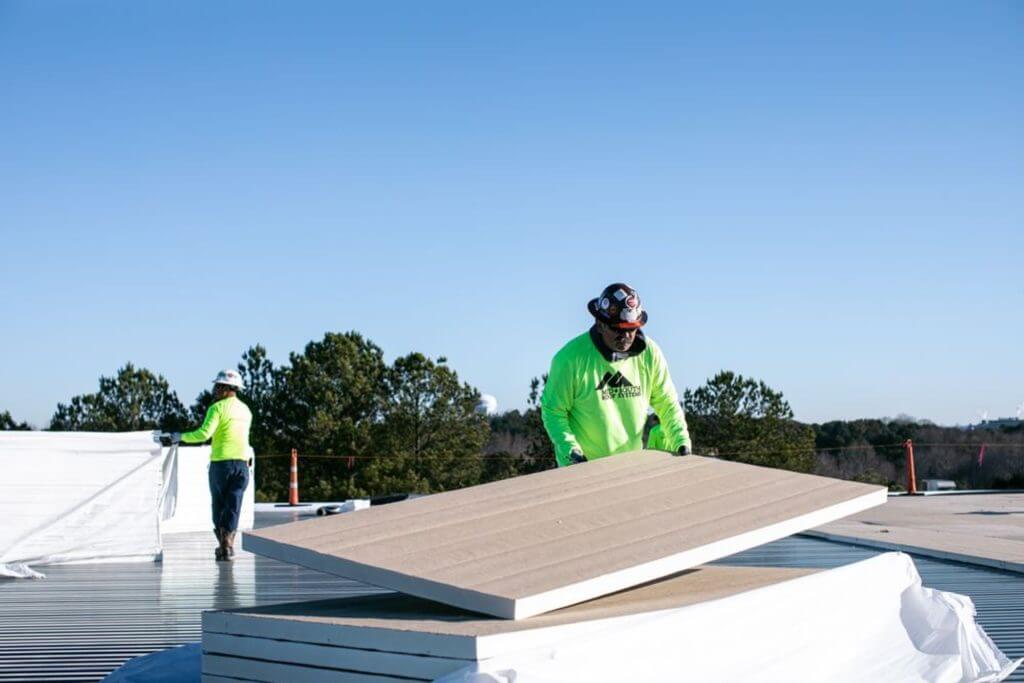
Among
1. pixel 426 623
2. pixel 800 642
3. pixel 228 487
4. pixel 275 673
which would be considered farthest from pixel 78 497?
pixel 800 642

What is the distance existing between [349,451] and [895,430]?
24405 mm

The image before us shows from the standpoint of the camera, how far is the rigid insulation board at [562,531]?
3350 mm

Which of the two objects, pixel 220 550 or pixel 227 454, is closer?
pixel 227 454

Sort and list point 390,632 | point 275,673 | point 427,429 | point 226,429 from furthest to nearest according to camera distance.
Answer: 1. point 427,429
2. point 226,429
3. point 275,673
4. point 390,632

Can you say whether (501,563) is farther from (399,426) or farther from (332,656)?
(399,426)

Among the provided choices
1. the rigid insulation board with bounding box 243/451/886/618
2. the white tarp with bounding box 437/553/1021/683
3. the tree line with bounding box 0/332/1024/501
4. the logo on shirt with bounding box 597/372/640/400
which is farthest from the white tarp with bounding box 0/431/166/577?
the tree line with bounding box 0/332/1024/501

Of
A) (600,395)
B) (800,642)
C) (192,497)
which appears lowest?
(800,642)

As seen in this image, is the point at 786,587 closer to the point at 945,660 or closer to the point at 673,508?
the point at 673,508

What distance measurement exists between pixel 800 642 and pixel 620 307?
1799mm

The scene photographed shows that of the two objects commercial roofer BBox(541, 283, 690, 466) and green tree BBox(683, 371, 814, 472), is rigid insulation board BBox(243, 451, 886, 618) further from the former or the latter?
green tree BBox(683, 371, 814, 472)

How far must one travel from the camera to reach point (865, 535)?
33.6 ft

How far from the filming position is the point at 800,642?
3.89 metres

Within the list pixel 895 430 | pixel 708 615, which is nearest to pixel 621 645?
pixel 708 615

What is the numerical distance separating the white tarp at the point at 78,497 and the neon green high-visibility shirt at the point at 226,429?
75 centimetres
